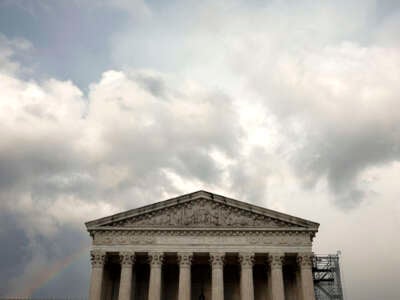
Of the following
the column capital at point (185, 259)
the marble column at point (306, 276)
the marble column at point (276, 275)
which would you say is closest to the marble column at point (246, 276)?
the marble column at point (276, 275)

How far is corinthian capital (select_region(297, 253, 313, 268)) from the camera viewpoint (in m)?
33.6

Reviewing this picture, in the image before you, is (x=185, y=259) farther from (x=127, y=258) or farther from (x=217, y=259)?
(x=127, y=258)

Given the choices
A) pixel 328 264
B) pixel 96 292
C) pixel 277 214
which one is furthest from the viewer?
pixel 328 264

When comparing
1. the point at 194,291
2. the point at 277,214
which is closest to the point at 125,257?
the point at 194,291

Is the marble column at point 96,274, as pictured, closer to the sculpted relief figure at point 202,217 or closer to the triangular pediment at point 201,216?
the triangular pediment at point 201,216

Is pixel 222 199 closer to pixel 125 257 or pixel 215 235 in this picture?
pixel 215 235

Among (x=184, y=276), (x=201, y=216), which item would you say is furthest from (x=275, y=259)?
(x=184, y=276)

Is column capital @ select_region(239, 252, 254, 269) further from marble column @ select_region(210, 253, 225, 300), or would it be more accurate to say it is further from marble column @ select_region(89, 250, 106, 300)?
marble column @ select_region(89, 250, 106, 300)

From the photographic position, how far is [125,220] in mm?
35312

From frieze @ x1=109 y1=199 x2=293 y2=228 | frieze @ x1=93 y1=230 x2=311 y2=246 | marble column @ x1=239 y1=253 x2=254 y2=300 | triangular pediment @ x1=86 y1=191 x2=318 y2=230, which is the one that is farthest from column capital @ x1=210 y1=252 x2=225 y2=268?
frieze @ x1=109 y1=199 x2=293 y2=228

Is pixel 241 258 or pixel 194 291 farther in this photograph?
pixel 194 291

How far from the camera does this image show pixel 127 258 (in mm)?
34094

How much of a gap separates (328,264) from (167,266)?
54.0 ft

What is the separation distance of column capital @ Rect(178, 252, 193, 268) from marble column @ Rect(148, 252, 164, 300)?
4.88 ft
